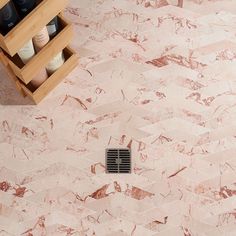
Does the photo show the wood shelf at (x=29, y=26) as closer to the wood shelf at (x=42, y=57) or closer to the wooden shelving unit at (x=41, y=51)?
the wooden shelving unit at (x=41, y=51)

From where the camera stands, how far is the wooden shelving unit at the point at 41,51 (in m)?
1.45

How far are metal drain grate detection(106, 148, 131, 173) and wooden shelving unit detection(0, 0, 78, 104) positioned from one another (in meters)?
0.46

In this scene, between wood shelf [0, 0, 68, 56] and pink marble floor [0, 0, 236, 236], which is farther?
pink marble floor [0, 0, 236, 236]

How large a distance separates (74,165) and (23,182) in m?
0.26

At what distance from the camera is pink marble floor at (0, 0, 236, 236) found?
179 cm

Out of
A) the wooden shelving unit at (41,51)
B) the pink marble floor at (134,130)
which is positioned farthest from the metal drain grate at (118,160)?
the wooden shelving unit at (41,51)

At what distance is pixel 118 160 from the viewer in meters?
1.86

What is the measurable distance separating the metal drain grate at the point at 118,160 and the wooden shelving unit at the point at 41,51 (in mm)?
455

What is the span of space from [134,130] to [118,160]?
17cm

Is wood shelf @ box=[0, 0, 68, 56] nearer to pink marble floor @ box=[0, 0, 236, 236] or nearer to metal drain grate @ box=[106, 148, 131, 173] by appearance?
pink marble floor @ box=[0, 0, 236, 236]

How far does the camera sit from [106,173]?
1.85 metres

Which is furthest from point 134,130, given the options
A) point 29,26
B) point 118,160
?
point 29,26

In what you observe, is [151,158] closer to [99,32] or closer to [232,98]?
[232,98]

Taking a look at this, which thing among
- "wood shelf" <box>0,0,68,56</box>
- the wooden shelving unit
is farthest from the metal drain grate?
"wood shelf" <box>0,0,68,56</box>
